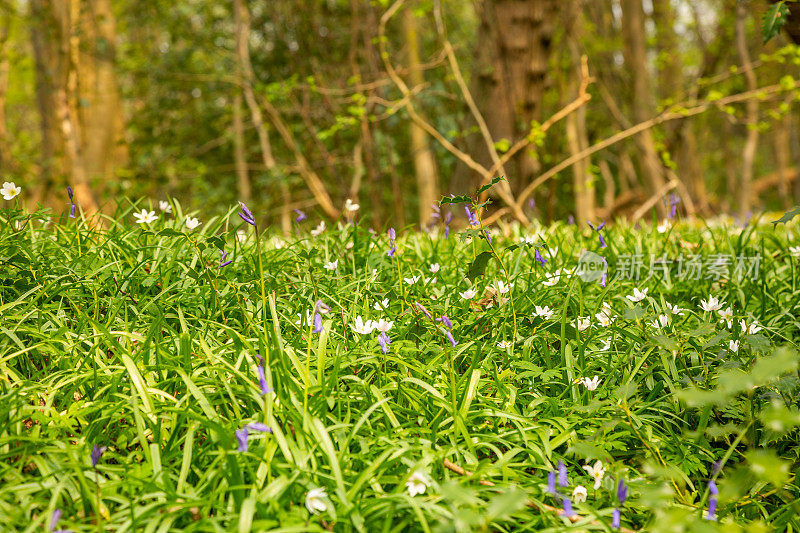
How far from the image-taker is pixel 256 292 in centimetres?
229

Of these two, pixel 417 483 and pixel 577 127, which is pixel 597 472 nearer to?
pixel 417 483

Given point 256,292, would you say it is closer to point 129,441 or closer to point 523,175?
point 129,441

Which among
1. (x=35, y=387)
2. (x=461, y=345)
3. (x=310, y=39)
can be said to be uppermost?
(x=310, y=39)

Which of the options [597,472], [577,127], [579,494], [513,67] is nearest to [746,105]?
[577,127]

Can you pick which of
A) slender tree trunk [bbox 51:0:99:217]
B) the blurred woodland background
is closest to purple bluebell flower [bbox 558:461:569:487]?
the blurred woodland background

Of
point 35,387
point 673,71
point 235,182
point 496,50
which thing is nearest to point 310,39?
point 235,182

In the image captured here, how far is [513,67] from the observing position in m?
5.62

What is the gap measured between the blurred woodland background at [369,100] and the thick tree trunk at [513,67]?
2 cm

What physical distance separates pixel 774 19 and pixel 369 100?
3991mm

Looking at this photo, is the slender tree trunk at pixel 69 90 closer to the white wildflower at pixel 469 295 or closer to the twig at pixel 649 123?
the twig at pixel 649 123

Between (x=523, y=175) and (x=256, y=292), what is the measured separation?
4.14 m

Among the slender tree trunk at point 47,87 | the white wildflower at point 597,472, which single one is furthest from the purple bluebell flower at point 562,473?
the slender tree trunk at point 47,87

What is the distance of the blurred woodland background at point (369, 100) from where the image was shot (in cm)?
571

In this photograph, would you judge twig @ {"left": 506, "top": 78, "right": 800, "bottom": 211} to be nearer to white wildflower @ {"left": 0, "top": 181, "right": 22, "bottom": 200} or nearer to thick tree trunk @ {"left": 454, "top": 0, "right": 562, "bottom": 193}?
thick tree trunk @ {"left": 454, "top": 0, "right": 562, "bottom": 193}
